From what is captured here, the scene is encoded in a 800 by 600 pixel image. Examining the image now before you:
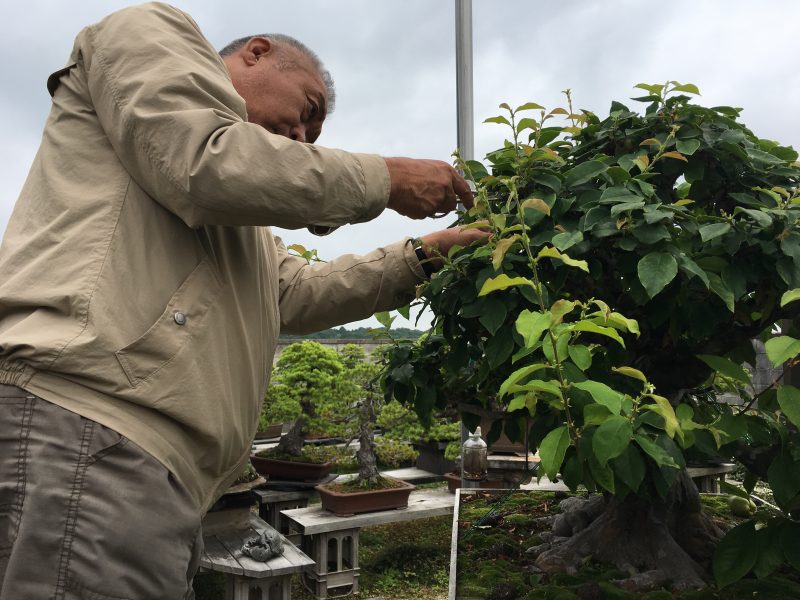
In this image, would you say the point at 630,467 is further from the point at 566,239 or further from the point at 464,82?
the point at 464,82

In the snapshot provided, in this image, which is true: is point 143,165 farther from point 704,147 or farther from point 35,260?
point 704,147

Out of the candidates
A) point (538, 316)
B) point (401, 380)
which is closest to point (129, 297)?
point (538, 316)

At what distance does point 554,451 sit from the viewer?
27.5 inches

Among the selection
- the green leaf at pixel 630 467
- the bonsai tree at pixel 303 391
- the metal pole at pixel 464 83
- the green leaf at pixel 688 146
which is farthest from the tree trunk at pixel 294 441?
the green leaf at pixel 630 467

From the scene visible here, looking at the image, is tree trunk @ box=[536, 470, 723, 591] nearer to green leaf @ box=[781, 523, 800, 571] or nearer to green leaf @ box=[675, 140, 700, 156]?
green leaf @ box=[781, 523, 800, 571]

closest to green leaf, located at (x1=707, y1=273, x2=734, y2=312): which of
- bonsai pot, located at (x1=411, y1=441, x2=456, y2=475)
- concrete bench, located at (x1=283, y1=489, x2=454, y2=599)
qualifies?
concrete bench, located at (x1=283, y1=489, x2=454, y2=599)

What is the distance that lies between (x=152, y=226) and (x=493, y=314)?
0.51 m

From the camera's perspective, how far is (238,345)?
0.93 m

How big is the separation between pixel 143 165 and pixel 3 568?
531mm

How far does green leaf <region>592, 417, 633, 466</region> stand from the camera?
0.64m

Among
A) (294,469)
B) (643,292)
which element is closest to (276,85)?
(643,292)

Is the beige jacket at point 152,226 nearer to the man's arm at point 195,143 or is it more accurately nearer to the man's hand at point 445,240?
the man's arm at point 195,143

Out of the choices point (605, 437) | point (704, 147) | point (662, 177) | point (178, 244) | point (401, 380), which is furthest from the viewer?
point (401, 380)

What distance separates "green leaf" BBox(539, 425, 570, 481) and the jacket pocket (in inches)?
18.8
